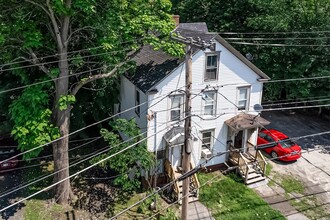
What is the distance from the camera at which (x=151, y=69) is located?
1847 centimetres

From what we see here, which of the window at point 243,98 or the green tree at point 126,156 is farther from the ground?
the window at point 243,98

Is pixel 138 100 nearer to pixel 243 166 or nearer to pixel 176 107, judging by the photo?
pixel 176 107

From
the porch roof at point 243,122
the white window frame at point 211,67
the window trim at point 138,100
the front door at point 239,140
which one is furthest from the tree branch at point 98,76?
the front door at point 239,140

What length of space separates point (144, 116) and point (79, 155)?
5.35 m

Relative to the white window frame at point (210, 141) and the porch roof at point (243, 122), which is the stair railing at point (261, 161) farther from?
the white window frame at point (210, 141)

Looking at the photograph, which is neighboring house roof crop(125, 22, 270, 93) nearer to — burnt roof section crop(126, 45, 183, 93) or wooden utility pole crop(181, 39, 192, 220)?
burnt roof section crop(126, 45, 183, 93)

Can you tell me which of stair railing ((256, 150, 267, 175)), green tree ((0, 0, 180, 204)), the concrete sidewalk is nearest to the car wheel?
stair railing ((256, 150, 267, 175))

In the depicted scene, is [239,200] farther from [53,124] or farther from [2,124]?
[2,124]

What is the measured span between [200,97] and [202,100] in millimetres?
308

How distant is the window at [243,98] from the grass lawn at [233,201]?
4055 millimetres

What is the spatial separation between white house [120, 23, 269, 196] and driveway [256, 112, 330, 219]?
2.53 metres

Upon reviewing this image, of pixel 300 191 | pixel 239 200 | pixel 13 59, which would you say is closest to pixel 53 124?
pixel 13 59

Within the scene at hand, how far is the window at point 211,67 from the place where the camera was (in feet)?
57.4

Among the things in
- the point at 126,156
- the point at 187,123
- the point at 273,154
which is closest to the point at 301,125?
the point at 273,154
